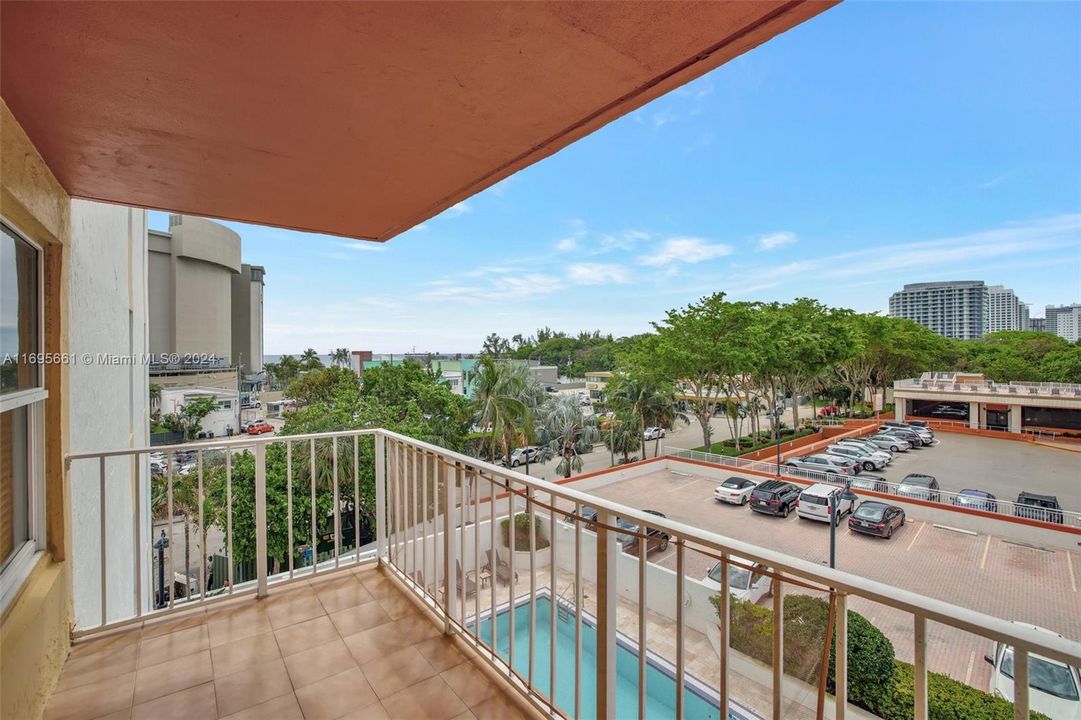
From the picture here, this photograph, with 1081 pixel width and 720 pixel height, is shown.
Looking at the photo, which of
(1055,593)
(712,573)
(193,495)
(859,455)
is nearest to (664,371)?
(859,455)

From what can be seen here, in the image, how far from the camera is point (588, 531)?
1.35m

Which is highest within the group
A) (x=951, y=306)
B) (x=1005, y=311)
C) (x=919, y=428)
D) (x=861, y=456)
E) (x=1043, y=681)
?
(x=951, y=306)

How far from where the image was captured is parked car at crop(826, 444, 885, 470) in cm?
1559

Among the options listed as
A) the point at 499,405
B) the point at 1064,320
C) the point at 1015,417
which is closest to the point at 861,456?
the point at 1015,417

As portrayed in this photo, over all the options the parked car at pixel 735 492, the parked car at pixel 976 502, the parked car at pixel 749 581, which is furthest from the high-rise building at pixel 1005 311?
the parked car at pixel 749 581

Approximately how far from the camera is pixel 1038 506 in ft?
36.2

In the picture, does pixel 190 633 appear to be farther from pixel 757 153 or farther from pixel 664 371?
pixel 757 153

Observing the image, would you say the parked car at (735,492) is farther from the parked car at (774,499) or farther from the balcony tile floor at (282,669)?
the balcony tile floor at (282,669)

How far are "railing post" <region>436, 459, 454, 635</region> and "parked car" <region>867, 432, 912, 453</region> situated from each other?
69.7 ft

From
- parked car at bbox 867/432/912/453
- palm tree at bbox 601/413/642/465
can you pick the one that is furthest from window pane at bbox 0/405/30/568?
parked car at bbox 867/432/912/453

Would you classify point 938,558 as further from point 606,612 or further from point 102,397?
point 102,397

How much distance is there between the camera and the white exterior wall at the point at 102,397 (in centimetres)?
201

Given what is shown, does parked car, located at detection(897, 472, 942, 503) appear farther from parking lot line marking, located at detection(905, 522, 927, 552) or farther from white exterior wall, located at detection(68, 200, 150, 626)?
white exterior wall, located at detection(68, 200, 150, 626)

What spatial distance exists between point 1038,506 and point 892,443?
23.7 feet
